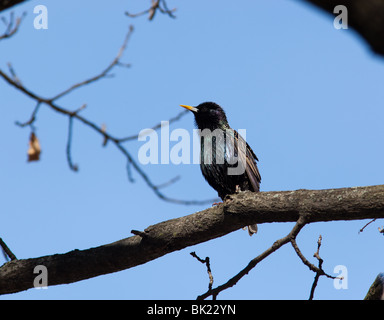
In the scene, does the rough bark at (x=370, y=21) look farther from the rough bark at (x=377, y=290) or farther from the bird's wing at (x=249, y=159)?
the bird's wing at (x=249, y=159)

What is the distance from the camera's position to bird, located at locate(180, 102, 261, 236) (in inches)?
266

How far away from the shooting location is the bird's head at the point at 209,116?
24.8 ft

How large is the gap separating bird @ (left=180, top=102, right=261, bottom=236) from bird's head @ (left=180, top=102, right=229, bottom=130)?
12 cm

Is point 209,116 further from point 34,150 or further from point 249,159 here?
point 34,150

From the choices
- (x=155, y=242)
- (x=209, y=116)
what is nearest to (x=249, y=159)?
(x=209, y=116)

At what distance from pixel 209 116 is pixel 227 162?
3.84 ft

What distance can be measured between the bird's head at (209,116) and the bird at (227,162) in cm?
12

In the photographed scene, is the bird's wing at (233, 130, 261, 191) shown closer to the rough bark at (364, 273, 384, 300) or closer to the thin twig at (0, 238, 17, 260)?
the rough bark at (364, 273, 384, 300)

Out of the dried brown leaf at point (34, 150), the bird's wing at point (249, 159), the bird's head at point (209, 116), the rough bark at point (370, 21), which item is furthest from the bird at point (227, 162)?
the rough bark at point (370, 21)

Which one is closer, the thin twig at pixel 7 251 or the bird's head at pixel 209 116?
the thin twig at pixel 7 251
